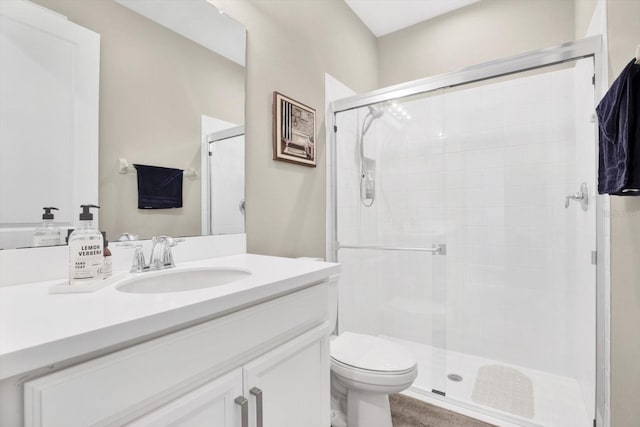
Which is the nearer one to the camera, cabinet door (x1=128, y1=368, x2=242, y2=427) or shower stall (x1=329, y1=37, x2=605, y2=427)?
cabinet door (x1=128, y1=368, x2=242, y2=427)

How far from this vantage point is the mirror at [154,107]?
1.01 meters

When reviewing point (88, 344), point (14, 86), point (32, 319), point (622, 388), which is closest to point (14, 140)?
point (14, 86)

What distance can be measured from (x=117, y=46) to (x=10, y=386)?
109 cm

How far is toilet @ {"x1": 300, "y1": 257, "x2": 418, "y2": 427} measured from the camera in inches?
54.3

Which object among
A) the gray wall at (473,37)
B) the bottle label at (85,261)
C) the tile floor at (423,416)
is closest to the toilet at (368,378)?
the tile floor at (423,416)

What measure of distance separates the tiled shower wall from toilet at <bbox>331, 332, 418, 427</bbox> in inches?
25.8

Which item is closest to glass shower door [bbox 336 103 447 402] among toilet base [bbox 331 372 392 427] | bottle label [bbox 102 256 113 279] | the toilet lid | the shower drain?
the shower drain

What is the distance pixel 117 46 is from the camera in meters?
1.12

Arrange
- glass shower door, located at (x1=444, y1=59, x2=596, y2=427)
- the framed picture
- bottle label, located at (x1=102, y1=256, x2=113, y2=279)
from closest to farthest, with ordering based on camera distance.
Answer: bottle label, located at (x1=102, y1=256, x2=113, y2=279) → the framed picture → glass shower door, located at (x1=444, y1=59, x2=596, y2=427)

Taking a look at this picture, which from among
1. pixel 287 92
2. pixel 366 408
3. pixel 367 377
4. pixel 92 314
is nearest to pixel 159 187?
pixel 92 314

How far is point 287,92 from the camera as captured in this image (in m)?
1.84

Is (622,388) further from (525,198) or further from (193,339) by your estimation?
(193,339)

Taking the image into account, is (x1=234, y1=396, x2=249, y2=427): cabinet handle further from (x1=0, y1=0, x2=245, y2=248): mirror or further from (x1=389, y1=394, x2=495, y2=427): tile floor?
(x1=389, y1=394, x2=495, y2=427): tile floor

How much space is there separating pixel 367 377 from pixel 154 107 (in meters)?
1.41
